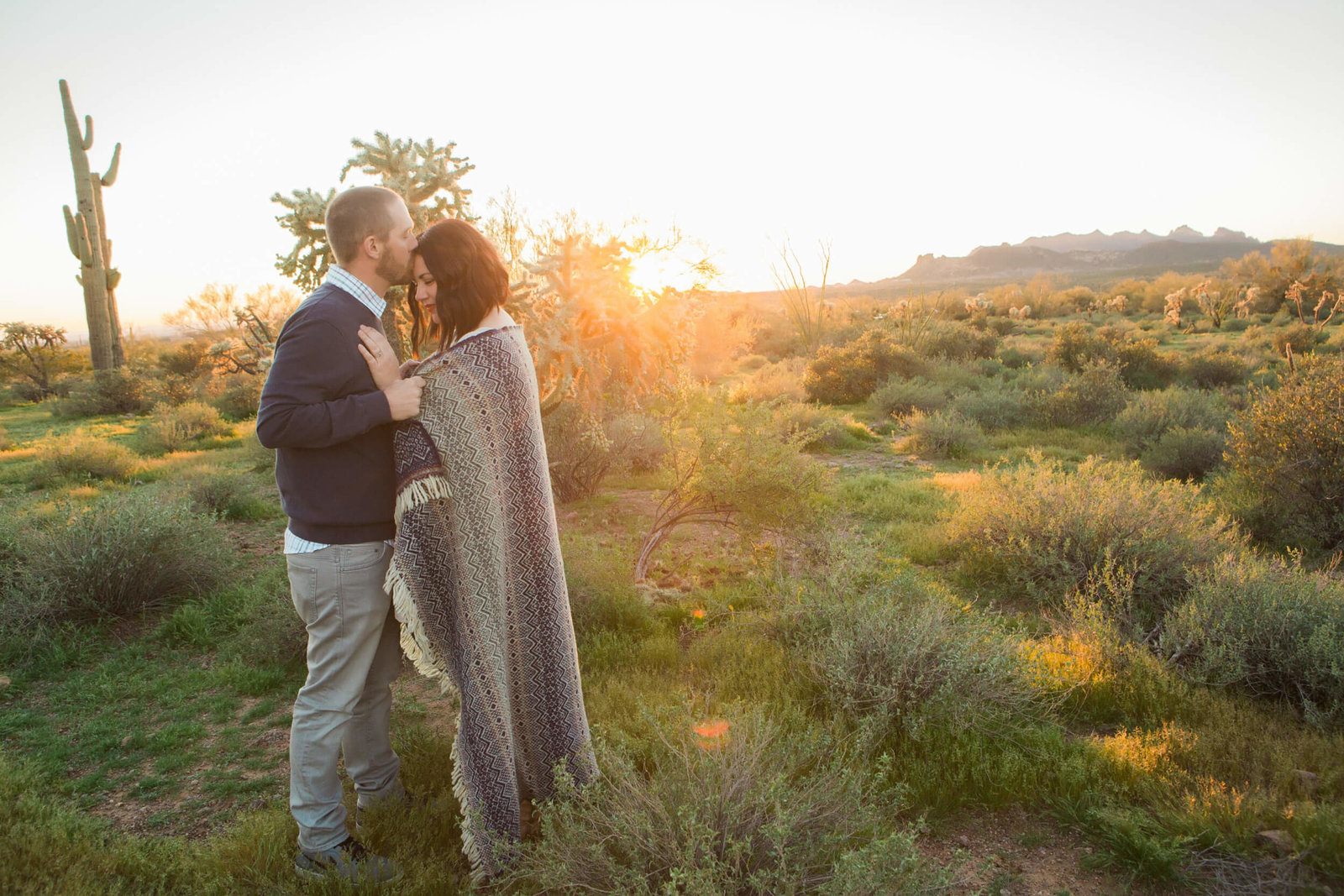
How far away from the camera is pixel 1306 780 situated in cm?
282

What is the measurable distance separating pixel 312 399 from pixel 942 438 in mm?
9660

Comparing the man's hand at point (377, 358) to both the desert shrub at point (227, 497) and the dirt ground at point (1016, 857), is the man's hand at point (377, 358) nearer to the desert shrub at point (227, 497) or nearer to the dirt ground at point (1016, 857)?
the dirt ground at point (1016, 857)

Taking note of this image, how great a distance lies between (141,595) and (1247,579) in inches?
306

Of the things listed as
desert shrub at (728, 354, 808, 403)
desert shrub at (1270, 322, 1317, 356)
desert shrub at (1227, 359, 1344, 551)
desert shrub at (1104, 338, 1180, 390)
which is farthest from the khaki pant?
desert shrub at (1270, 322, 1317, 356)

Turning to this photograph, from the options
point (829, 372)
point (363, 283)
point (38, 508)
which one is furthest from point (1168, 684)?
point (829, 372)

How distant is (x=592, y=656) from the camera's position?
→ 4.22 meters

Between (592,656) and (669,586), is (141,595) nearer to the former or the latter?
(592,656)

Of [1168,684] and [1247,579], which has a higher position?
[1247,579]

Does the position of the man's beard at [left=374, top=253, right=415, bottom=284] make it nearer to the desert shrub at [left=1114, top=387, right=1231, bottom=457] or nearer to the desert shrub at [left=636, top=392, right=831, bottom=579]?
the desert shrub at [left=636, top=392, right=831, bottom=579]

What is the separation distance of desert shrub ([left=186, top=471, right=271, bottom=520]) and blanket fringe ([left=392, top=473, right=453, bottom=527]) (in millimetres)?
6415

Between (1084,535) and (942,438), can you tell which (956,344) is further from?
(1084,535)

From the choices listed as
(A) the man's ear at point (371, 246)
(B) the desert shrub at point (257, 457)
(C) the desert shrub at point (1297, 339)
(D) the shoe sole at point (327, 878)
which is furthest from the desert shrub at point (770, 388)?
(C) the desert shrub at point (1297, 339)

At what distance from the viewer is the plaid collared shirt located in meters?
2.30

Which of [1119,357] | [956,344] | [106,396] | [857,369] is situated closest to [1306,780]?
[857,369]
